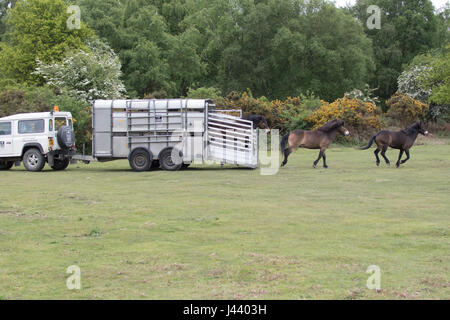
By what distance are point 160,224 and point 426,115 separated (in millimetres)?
41414

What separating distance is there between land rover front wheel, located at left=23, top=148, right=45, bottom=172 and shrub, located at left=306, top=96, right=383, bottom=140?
20925 mm

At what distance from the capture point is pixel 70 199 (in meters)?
15.9

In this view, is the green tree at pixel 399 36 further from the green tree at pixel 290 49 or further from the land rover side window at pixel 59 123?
the land rover side window at pixel 59 123

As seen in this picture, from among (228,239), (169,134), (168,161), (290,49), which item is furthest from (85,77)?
(228,239)

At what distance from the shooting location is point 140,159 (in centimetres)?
2488

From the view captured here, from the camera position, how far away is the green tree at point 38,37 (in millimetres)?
57500

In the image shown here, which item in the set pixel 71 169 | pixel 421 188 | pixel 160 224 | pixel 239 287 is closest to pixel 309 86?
pixel 71 169

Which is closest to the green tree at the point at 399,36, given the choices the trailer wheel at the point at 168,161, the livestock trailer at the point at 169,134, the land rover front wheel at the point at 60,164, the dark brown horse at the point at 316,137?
the dark brown horse at the point at 316,137

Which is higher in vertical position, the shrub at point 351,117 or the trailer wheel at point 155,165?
the shrub at point 351,117

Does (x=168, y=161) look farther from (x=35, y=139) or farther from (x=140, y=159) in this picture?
(x=35, y=139)

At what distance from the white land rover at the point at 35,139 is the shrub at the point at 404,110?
1108 inches

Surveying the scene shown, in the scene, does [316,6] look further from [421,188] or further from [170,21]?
[421,188]
